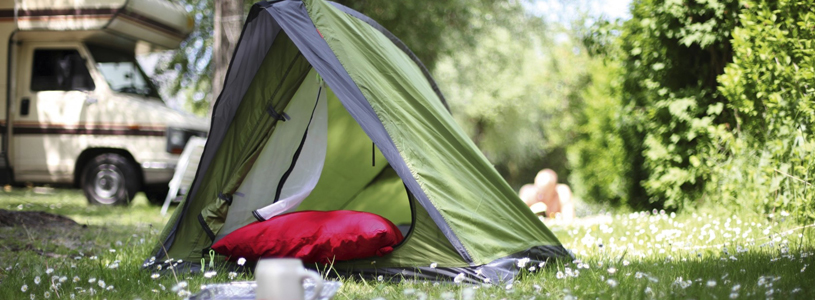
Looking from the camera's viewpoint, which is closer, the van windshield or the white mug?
the white mug

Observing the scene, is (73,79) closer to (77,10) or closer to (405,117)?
(77,10)

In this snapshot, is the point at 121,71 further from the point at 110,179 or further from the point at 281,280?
the point at 281,280

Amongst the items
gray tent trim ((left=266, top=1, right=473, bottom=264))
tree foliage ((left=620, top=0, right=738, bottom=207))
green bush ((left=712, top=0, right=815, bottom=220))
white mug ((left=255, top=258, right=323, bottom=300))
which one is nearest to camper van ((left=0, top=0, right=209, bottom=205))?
gray tent trim ((left=266, top=1, right=473, bottom=264))

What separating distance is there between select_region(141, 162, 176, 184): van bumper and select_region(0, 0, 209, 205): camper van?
11mm

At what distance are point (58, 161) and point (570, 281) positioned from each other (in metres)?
6.50

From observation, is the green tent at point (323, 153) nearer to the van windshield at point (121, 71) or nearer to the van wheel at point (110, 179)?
the van wheel at point (110, 179)

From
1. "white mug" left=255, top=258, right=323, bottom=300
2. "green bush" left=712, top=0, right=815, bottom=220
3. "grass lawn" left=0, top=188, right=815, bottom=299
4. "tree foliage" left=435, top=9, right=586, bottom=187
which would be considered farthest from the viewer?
"tree foliage" left=435, top=9, right=586, bottom=187

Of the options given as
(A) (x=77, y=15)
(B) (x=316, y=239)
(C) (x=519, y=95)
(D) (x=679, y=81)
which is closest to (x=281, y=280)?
(B) (x=316, y=239)

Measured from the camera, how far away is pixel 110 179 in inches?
287

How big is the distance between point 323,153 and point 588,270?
164 cm

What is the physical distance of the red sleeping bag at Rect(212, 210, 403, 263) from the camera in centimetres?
311

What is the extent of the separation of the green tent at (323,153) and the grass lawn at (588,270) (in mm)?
209

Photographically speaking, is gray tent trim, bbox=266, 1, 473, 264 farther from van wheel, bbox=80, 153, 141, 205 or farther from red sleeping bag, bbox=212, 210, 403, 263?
van wheel, bbox=80, 153, 141, 205

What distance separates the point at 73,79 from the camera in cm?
712
